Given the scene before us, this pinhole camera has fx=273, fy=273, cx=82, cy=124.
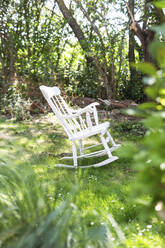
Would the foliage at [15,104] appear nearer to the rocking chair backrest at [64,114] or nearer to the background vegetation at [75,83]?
the background vegetation at [75,83]

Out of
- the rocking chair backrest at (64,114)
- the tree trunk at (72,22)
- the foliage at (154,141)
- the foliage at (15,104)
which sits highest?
the tree trunk at (72,22)

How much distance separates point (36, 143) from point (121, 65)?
12.6 feet

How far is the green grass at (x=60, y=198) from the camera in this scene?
0.91 meters

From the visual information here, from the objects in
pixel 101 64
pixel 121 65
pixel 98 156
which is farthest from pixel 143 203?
pixel 121 65

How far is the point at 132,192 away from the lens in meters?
0.60

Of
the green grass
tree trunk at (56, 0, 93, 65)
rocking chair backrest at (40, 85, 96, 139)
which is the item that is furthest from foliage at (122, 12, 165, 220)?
tree trunk at (56, 0, 93, 65)

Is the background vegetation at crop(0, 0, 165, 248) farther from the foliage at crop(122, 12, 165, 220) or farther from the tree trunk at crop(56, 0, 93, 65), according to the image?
the foliage at crop(122, 12, 165, 220)

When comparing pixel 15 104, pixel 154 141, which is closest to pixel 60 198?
pixel 154 141

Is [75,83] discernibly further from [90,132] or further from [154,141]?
[154,141]

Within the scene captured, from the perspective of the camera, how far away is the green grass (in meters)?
0.91

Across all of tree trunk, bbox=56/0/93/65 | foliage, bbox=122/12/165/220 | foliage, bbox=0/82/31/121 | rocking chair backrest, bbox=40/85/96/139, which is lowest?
foliage, bbox=0/82/31/121

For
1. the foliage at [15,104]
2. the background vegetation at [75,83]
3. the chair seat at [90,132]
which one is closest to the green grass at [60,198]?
the background vegetation at [75,83]

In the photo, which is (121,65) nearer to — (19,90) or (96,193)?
(19,90)

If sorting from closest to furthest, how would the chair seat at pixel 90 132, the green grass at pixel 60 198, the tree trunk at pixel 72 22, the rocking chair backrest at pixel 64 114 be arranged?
the green grass at pixel 60 198
the chair seat at pixel 90 132
the rocking chair backrest at pixel 64 114
the tree trunk at pixel 72 22
